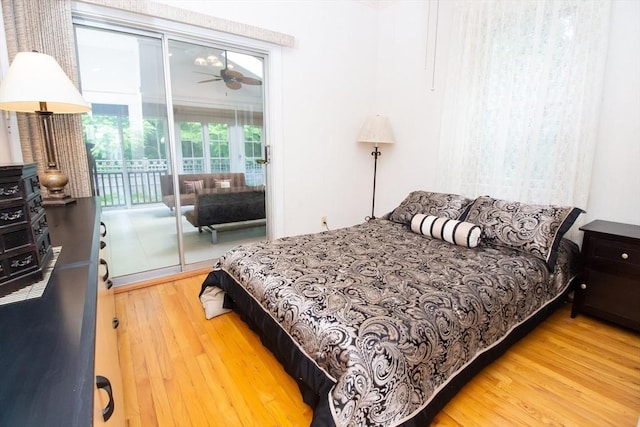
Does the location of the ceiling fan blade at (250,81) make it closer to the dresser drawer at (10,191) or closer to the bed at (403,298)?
the bed at (403,298)

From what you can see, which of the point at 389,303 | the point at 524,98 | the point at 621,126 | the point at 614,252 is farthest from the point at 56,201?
the point at 621,126

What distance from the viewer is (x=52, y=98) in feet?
5.89

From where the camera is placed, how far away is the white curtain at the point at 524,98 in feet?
7.62

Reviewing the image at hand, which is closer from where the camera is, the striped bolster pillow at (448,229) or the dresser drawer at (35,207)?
the dresser drawer at (35,207)

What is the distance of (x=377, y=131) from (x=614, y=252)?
2310mm

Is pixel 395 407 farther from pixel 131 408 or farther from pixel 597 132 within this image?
pixel 597 132

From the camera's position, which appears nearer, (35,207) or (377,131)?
(35,207)

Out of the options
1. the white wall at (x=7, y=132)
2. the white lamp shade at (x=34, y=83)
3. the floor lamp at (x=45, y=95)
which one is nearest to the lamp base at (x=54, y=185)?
the floor lamp at (x=45, y=95)

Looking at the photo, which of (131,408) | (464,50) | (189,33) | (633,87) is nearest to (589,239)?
(633,87)

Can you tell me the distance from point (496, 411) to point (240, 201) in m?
2.73

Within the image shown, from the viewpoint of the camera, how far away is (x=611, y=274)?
2.14m

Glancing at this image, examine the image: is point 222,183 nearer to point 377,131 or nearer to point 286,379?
point 377,131

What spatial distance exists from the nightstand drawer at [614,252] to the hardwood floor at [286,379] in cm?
52

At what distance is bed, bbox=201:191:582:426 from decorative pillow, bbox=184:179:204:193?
1029 millimetres
